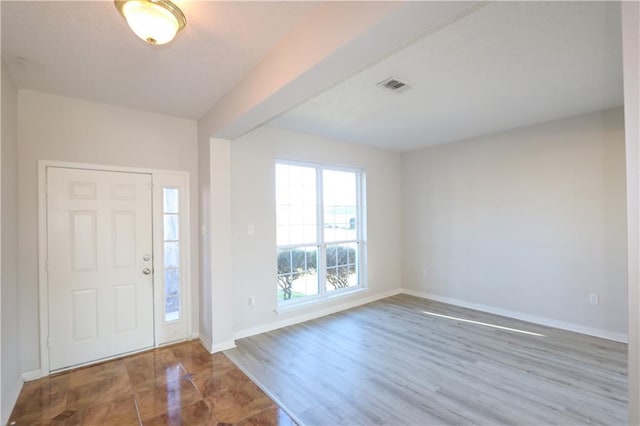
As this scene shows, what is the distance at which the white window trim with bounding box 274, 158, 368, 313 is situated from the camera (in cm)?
421

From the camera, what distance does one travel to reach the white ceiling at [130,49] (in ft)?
5.72

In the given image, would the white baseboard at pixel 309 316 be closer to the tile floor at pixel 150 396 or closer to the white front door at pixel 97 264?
the tile floor at pixel 150 396

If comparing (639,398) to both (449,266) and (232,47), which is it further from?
(449,266)

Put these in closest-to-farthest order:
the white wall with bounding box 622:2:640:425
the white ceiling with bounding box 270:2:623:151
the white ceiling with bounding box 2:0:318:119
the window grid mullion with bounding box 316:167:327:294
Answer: the white wall with bounding box 622:2:640:425, the white ceiling with bounding box 2:0:318:119, the white ceiling with bounding box 270:2:623:151, the window grid mullion with bounding box 316:167:327:294

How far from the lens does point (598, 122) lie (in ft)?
11.6

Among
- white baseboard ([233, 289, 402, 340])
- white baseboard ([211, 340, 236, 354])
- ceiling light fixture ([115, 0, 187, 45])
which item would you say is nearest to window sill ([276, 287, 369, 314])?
white baseboard ([233, 289, 402, 340])

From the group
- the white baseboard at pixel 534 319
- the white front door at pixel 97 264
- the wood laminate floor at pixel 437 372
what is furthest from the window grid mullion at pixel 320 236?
the white front door at pixel 97 264

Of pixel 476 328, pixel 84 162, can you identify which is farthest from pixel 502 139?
pixel 84 162

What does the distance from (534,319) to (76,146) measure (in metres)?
5.87

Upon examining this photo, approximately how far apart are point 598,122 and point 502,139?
1029 millimetres

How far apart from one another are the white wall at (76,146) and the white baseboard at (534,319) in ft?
12.7

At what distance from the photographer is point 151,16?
1.57 meters

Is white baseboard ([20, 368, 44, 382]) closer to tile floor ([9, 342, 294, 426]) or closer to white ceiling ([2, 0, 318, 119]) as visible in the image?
tile floor ([9, 342, 294, 426])

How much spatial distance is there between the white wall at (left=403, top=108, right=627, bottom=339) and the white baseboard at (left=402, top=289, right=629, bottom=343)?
0.02 m
